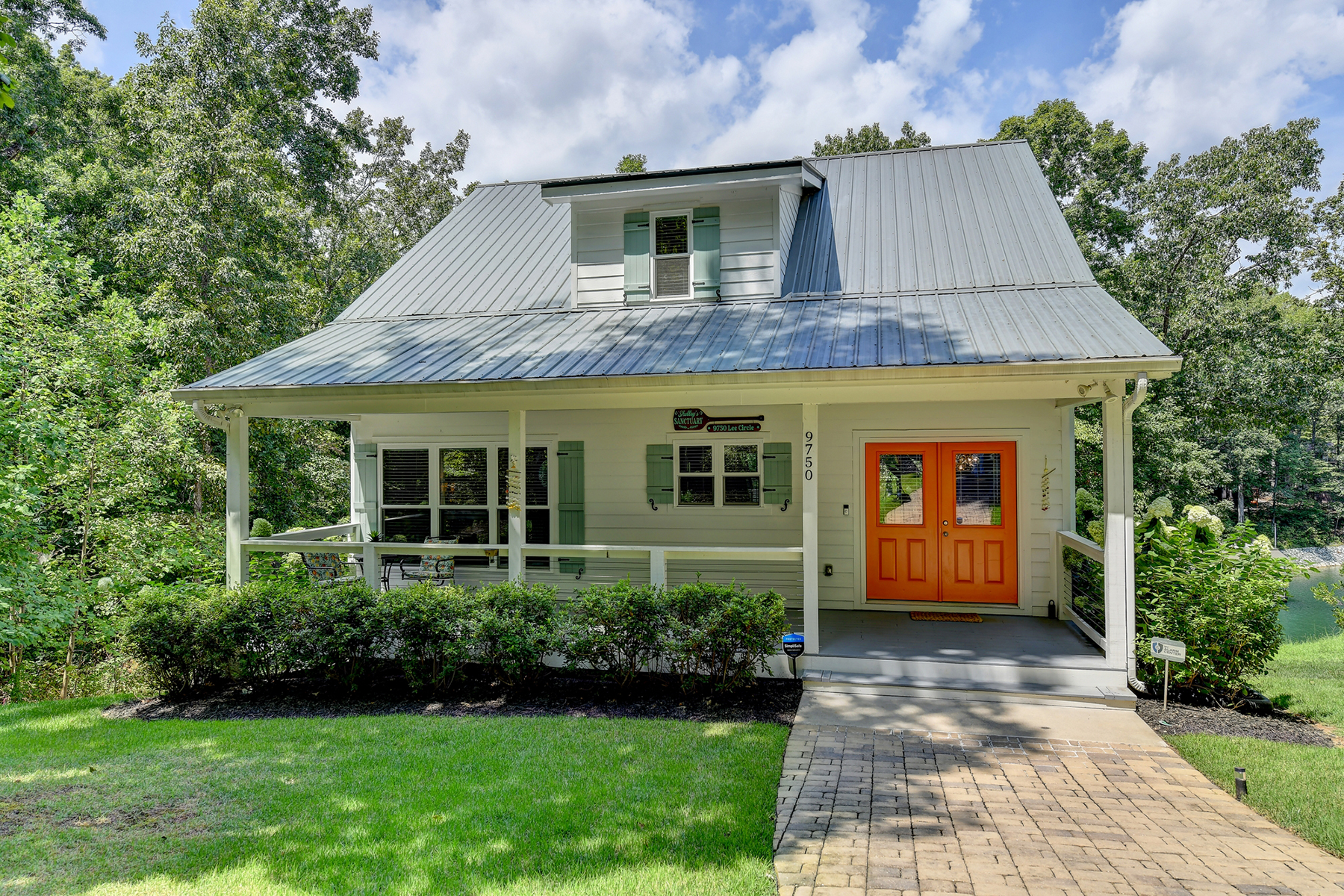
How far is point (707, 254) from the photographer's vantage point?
9148mm

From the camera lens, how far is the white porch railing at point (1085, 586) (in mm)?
6887

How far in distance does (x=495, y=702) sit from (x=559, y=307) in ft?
17.4

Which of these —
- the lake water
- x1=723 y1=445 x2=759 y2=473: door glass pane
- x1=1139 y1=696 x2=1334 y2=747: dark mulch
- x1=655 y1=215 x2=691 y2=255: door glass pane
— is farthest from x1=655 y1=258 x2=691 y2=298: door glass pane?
the lake water

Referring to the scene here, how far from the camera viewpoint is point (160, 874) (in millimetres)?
3457

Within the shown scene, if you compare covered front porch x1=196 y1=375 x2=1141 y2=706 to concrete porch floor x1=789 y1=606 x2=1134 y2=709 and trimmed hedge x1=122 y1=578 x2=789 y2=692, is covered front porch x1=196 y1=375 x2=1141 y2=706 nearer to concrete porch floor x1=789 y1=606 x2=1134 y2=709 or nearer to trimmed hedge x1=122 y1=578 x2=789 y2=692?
concrete porch floor x1=789 y1=606 x2=1134 y2=709

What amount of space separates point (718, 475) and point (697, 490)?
1.15 feet

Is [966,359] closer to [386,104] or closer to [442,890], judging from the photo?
[442,890]

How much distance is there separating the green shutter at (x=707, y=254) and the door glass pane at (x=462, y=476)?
3770 mm

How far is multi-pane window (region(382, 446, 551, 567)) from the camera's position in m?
9.63

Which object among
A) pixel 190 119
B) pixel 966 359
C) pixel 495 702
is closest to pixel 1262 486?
pixel 966 359

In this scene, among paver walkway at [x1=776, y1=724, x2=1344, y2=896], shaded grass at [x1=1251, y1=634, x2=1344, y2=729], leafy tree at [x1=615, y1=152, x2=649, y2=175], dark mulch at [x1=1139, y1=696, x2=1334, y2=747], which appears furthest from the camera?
leafy tree at [x1=615, y1=152, x2=649, y2=175]

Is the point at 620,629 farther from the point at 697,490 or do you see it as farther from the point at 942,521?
the point at 942,521

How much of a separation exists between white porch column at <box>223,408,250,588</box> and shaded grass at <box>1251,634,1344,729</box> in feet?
33.9

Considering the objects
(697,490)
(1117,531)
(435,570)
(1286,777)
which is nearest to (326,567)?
(435,570)
